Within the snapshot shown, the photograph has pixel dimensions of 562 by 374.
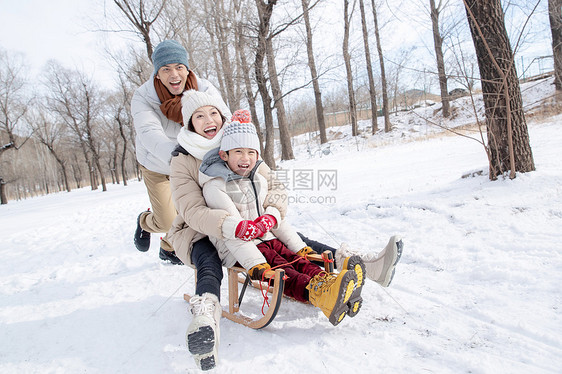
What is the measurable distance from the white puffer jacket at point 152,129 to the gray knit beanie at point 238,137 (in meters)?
0.39

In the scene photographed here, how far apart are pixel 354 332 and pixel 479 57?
3.72 metres

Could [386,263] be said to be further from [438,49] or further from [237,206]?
[438,49]

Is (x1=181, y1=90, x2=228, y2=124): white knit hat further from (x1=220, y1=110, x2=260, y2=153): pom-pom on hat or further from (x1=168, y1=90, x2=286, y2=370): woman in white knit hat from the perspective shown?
(x1=220, y1=110, x2=260, y2=153): pom-pom on hat

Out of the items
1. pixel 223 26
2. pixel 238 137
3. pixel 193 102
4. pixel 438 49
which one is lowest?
pixel 238 137

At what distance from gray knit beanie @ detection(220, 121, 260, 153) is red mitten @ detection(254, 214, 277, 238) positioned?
494mm

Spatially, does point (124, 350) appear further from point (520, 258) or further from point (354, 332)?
point (520, 258)

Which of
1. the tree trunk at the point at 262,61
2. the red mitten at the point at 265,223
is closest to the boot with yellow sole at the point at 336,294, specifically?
the red mitten at the point at 265,223

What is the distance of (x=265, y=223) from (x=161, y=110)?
4.55 ft

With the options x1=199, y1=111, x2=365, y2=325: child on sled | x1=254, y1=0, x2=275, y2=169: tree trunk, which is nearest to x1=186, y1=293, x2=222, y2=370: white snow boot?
x1=199, y1=111, x2=365, y2=325: child on sled

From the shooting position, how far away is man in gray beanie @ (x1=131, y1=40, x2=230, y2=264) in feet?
8.11

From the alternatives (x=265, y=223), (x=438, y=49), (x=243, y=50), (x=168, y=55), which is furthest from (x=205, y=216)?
(x=243, y=50)

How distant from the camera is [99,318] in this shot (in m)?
2.28

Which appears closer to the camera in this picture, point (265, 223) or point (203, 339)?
point (203, 339)

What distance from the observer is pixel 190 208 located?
2.09m
